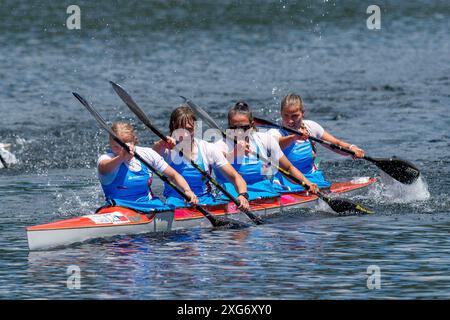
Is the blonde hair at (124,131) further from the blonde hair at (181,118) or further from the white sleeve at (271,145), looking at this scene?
the white sleeve at (271,145)

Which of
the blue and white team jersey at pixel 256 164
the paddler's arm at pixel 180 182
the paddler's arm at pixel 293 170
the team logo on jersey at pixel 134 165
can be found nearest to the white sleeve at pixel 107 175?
the team logo on jersey at pixel 134 165

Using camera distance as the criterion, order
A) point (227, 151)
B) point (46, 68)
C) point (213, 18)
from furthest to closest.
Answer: point (213, 18) → point (46, 68) → point (227, 151)

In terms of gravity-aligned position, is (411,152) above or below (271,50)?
below

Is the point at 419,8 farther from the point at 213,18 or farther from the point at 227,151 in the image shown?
the point at 227,151

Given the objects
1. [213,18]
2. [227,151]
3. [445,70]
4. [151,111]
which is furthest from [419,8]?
[227,151]

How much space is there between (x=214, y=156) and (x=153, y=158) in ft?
4.10

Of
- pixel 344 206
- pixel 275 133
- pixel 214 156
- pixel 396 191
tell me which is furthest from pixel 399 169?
pixel 214 156

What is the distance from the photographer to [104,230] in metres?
16.5

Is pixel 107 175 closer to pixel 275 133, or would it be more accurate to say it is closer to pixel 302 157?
pixel 275 133

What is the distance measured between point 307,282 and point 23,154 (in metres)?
12.8

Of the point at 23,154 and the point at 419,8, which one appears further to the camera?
the point at 419,8

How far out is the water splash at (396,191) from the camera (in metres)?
20.8

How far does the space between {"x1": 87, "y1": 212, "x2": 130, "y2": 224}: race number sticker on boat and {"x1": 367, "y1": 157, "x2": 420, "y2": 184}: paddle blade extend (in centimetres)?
601

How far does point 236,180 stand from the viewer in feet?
59.1
